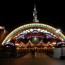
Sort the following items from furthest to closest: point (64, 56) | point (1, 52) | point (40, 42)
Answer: point (40, 42)
point (1, 52)
point (64, 56)

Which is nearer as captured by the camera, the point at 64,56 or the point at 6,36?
the point at 64,56

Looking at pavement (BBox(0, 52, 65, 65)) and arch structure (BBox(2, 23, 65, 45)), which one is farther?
arch structure (BBox(2, 23, 65, 45))

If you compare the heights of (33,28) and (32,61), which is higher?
(33,28)

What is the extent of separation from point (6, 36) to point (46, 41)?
23.7 m

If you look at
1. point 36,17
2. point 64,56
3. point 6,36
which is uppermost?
→ point 36,17

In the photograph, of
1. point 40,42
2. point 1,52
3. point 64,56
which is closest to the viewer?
point 64,56

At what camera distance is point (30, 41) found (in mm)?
97312

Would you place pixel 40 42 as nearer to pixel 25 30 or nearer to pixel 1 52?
pixel 25 30

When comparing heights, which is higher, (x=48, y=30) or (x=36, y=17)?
(x=36, y=17)

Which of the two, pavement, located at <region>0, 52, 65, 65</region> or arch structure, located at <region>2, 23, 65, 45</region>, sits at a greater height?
arch structure, located at <region>2, 23, 65, 45</region>

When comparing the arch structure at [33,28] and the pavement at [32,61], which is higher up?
the arch structure at [33,28]

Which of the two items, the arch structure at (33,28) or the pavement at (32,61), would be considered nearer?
the pavement at (32,61)

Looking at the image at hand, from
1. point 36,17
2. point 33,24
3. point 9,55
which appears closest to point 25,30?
point 33,24

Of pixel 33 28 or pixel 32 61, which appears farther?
pixel 33 28
